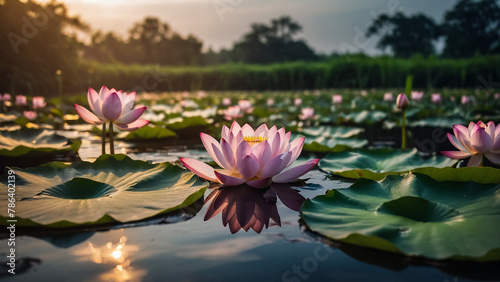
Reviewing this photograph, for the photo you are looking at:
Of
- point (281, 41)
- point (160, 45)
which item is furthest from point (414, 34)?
point (160, 45)

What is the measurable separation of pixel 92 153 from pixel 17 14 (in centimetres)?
1029

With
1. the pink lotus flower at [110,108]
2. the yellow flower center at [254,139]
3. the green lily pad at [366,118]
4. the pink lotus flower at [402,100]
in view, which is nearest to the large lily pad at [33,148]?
the pink lotus flower at [110,108]

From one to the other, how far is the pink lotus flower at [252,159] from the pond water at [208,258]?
247 mm

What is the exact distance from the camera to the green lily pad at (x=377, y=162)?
153 centimetres

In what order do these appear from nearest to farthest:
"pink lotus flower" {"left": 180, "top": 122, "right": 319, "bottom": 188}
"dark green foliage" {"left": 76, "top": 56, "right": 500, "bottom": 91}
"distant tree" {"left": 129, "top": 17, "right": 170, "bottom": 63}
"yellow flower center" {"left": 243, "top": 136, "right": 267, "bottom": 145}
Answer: "pink lotus flower" {"left": 180, "top": 122, "right": 319, "bottom": 188}, "yellow flower center" {"left": 243, "top": 136, "right": 267, "bottom": 145}, "dark green foliage" {"left": 76, "top": 56, "right": 500, "bottom": 91}, "distant tree" {"left": 129, "top": 17, "right": 170, "bottom": 63}

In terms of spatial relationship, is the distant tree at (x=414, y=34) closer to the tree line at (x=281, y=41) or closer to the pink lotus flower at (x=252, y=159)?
the tree line at (x=281, y=41)

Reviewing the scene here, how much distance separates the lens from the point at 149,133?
2.61 meters

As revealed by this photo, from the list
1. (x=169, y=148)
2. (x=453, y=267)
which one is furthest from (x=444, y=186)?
(x=169, y=148)

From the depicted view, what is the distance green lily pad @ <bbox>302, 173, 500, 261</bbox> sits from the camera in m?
0.77

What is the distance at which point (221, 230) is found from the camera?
949mm

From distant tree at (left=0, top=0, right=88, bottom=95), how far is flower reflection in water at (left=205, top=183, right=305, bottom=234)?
9.29 meters

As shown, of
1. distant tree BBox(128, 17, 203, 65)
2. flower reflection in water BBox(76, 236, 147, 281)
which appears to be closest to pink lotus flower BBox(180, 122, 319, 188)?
flower reflection in water BBox(76, 236, 147, 281)

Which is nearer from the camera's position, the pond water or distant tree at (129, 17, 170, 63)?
the pond water

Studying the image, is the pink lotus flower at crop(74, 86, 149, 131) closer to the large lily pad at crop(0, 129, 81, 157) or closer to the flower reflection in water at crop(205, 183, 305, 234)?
the large lily pad at crop(0, 129, 81, 157)
